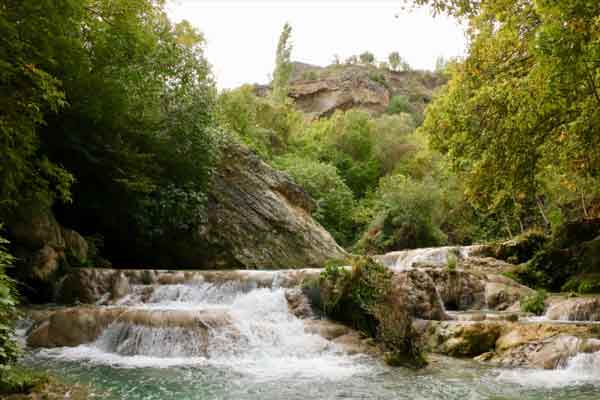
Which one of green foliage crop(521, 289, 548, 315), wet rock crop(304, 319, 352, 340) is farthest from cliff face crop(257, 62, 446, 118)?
wet rock crop(304, 319, 352, 340)

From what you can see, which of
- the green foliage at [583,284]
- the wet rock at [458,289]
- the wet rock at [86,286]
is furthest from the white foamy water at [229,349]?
the green foliage at [583,284]

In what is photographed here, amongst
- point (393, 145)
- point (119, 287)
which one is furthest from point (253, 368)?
point (393, 145)

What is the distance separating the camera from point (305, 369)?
790 centimetres

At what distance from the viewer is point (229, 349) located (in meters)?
8.88

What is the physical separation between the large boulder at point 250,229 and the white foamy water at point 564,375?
11.2m

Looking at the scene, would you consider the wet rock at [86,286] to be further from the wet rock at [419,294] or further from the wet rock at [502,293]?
the wet rock at [502,293]

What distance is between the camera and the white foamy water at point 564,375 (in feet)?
23.1

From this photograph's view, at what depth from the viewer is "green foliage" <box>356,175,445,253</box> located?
29094mm

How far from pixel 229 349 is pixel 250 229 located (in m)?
9.53

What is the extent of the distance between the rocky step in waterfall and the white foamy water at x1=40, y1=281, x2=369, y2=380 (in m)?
0.02

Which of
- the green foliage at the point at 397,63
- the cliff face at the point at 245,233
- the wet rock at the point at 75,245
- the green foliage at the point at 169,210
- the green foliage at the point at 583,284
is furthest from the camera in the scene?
the green foliage at the point at 397,63

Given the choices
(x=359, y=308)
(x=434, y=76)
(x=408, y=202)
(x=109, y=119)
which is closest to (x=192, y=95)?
(x=109, y=119)

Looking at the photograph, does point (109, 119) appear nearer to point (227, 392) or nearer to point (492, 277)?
point (227, 392)

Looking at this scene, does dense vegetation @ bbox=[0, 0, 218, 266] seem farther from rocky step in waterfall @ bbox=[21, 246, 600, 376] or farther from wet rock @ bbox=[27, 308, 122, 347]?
rocky step in waterfall @ bbox=[21, 246, 600, 376]
